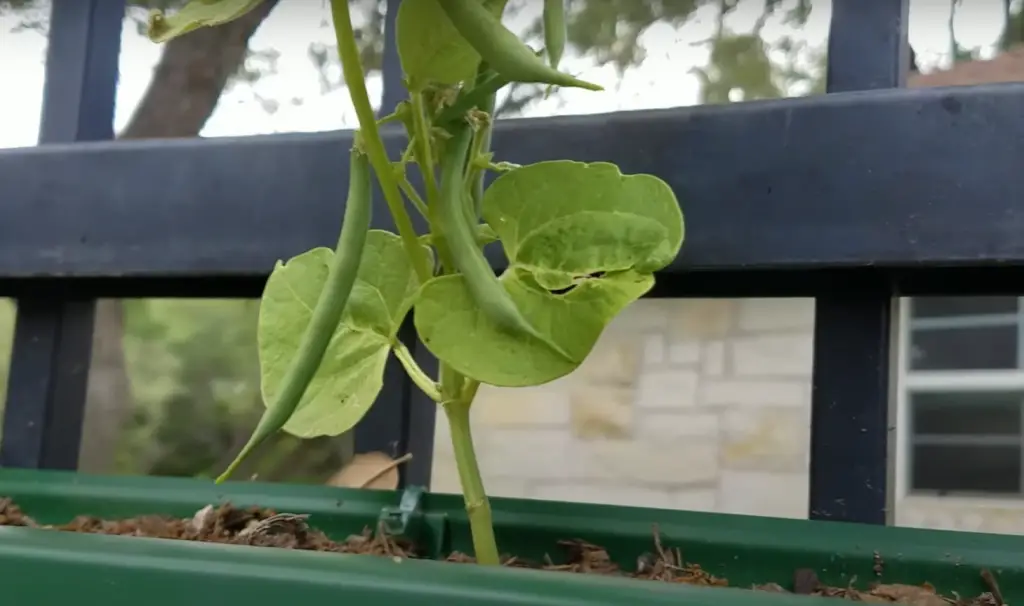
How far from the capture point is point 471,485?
299 mm

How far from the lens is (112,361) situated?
2.10 ft

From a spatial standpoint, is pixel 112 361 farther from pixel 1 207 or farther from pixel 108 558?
pixel 108 558

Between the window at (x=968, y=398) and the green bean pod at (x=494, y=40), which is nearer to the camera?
the green bean pod at (x=494, y=40)

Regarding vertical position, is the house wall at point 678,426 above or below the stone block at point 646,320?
below

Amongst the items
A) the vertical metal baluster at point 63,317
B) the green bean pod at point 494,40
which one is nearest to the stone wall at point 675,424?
the vertical metal baluster at point 63,317

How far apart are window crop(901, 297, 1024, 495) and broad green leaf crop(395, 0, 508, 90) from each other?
4.89 ft

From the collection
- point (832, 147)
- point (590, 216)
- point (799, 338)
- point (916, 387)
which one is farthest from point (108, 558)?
point (916, 387)

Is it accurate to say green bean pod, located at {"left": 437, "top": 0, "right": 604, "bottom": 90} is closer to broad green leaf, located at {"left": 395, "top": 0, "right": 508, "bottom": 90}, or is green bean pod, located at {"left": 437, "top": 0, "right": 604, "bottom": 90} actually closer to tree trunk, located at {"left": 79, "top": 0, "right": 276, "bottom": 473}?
broad green leaf, located at {"left": 395, "top": 0, "right": 508, "bottom": 90}

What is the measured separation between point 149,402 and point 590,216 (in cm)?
52

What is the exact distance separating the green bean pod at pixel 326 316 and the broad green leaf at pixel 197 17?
6cm

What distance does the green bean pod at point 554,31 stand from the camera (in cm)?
31

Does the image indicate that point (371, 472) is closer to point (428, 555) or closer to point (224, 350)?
point (428, 555)

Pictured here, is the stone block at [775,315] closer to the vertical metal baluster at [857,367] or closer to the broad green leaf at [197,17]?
the vertical metal baluster at [857,367]

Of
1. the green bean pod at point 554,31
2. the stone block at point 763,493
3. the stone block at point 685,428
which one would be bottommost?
the stone block at point 763,493
